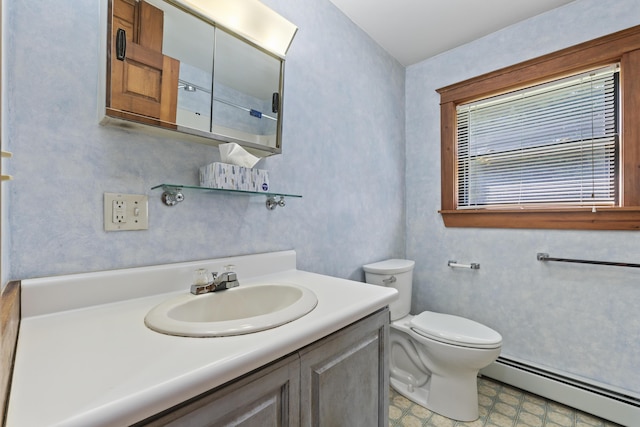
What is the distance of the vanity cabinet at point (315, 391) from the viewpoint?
0.61 m

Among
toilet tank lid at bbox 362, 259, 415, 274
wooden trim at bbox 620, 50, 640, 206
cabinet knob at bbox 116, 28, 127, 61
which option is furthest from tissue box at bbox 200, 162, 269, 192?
wooden trim at bbox 620, 50, 640, 206

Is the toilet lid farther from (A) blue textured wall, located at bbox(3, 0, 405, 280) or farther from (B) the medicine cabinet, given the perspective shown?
(B) the medicine cabinet

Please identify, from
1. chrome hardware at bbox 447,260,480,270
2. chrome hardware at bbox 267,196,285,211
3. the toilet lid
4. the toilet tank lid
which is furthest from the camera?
chrome hardware at bbox 447,260,480,270

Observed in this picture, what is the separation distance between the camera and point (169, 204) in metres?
1.08

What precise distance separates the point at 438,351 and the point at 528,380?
709 mm

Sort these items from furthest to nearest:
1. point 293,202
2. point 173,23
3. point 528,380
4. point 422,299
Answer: point 422,299 → point 528,380 → point 293,202 → point 173,23

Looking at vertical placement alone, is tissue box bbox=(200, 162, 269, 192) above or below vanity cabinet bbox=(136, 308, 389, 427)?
above

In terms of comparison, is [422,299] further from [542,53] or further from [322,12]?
[322,12]

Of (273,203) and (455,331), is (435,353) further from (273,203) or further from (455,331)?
(273,203)

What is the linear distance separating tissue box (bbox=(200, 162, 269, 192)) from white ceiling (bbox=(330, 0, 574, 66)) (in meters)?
1.27

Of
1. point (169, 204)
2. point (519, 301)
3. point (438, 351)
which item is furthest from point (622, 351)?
point (169, 204)

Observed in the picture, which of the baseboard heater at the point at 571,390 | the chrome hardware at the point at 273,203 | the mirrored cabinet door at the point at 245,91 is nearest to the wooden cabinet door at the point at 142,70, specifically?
Answer: the mirrored cabinet door at the point at 245,91

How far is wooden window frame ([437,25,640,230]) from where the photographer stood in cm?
157

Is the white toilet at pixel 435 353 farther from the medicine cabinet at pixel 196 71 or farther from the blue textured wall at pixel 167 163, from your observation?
the medicine cabinet at pixel 196 71
